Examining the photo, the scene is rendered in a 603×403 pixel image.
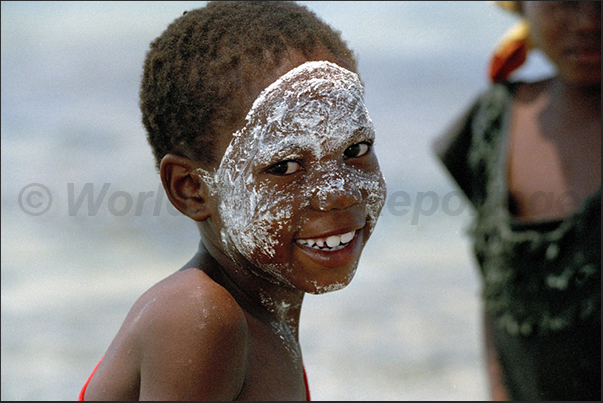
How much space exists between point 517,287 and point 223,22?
1622mm

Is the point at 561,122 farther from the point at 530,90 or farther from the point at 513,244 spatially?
the point at 513,244

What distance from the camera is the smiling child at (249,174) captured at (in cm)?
137

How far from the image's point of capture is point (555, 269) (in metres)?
2.38

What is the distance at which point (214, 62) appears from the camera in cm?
142

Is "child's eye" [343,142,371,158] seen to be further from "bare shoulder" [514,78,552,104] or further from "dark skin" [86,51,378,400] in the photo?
"bare shoulder" [514,78,552,104]

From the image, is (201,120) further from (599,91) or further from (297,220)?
(599,91)


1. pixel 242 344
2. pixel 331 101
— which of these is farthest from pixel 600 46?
pixel 242 344

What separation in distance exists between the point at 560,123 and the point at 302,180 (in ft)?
5.04

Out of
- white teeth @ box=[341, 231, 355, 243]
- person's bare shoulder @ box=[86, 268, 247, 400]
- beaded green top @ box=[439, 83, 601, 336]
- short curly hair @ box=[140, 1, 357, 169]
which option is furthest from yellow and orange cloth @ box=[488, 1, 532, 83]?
person's bare shoulder @ box=[86, 268, 247, 400]

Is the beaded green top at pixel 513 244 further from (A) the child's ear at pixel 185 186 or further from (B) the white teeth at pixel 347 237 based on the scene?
(A) the child's ear at pixel 185 186

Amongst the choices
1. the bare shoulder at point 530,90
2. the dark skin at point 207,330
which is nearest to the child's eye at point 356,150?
the dark skin at point 207,330

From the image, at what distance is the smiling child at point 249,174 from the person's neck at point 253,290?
0.7 inches

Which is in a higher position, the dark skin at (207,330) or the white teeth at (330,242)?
the white teeth at (330,242)

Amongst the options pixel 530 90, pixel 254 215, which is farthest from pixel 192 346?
pixel 530 90
